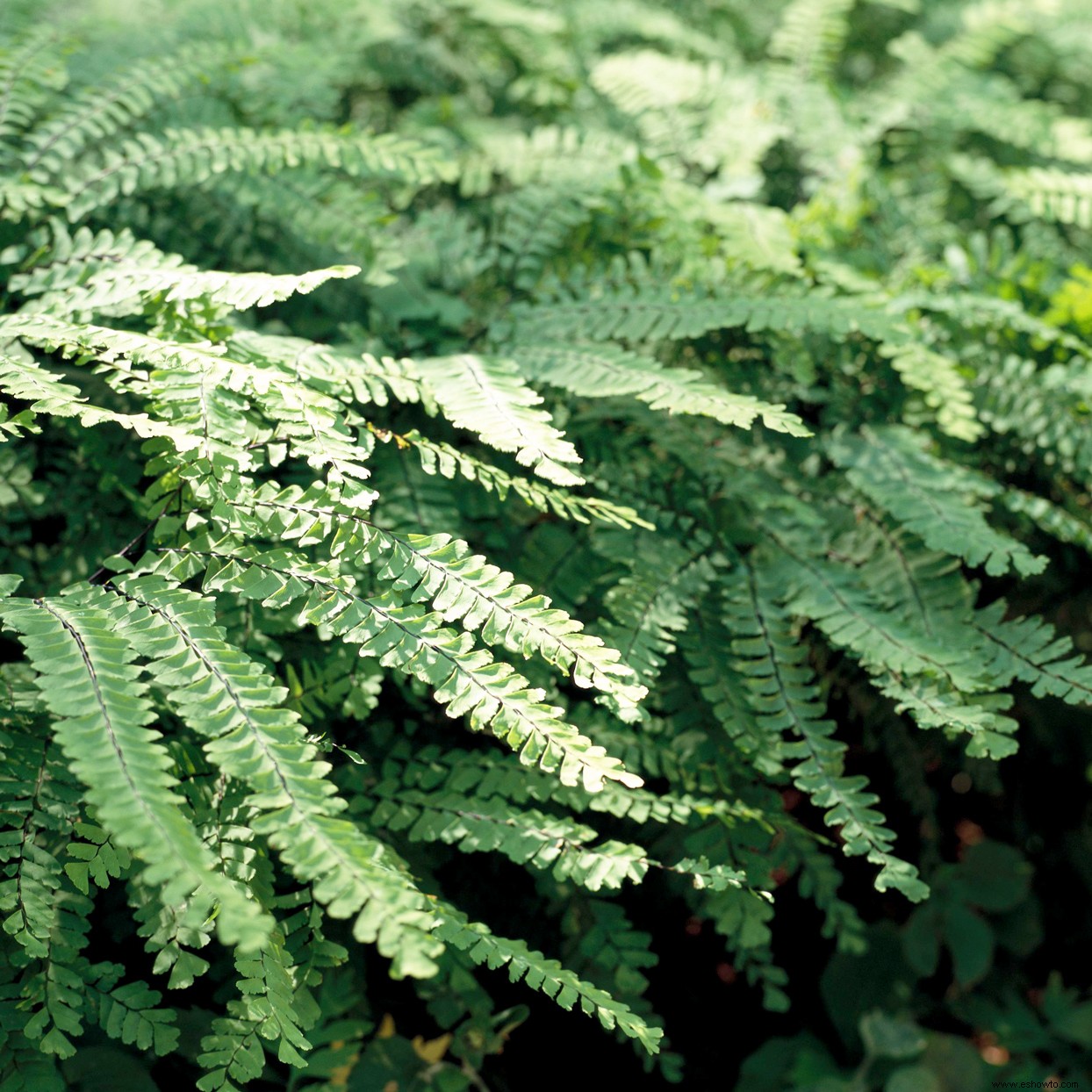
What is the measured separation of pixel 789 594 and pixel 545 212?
3.20 ft

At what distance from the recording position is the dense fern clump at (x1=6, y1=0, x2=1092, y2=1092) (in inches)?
45.2

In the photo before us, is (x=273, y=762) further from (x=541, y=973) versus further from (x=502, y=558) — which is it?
(x=502, y=558)

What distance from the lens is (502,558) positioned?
170 cm

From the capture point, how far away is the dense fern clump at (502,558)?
3.77 feet

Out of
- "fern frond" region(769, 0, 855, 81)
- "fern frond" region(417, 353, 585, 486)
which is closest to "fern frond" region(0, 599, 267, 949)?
"fern frond" region(417, 353, 585, 486)

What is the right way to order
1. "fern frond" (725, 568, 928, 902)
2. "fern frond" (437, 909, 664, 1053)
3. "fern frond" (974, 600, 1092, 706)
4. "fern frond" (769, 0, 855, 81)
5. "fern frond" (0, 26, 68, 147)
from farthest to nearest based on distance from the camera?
"fern frond" (769, 0, 855, 81) → "fern frond" (0, 26, 68, 147) → "fern frond" (974, 600, 1092, 706) → "fern frond" (725, 568, 928, 902) → "fern frond" (437, 909, 664, 1053)

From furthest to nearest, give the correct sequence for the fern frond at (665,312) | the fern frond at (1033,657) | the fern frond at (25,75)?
the fern frond at (25,75) → the fern frond at (665,312) → the fern frond at (1033,657)

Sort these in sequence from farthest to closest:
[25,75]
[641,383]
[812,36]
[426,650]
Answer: [812,36]
[25,75]
[641,383]
[426,650]

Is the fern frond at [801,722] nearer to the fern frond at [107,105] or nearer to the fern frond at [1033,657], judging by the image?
the fern frond at [1033,657]

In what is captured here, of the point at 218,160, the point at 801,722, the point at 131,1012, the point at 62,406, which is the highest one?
the point at 218,160

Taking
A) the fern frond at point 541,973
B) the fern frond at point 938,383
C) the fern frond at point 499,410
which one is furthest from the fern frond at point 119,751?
the fern frond at point 938,383

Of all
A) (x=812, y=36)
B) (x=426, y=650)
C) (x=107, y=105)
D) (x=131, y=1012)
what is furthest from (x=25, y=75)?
(x=812, y=36)

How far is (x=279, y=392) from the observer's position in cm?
129

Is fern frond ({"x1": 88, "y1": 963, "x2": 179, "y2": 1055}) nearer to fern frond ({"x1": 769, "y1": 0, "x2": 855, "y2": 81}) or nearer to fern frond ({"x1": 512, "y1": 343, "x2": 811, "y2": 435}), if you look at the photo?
fern frond ({"x1": 512, "y1": 343, "x2": 811, "y2": 435})
